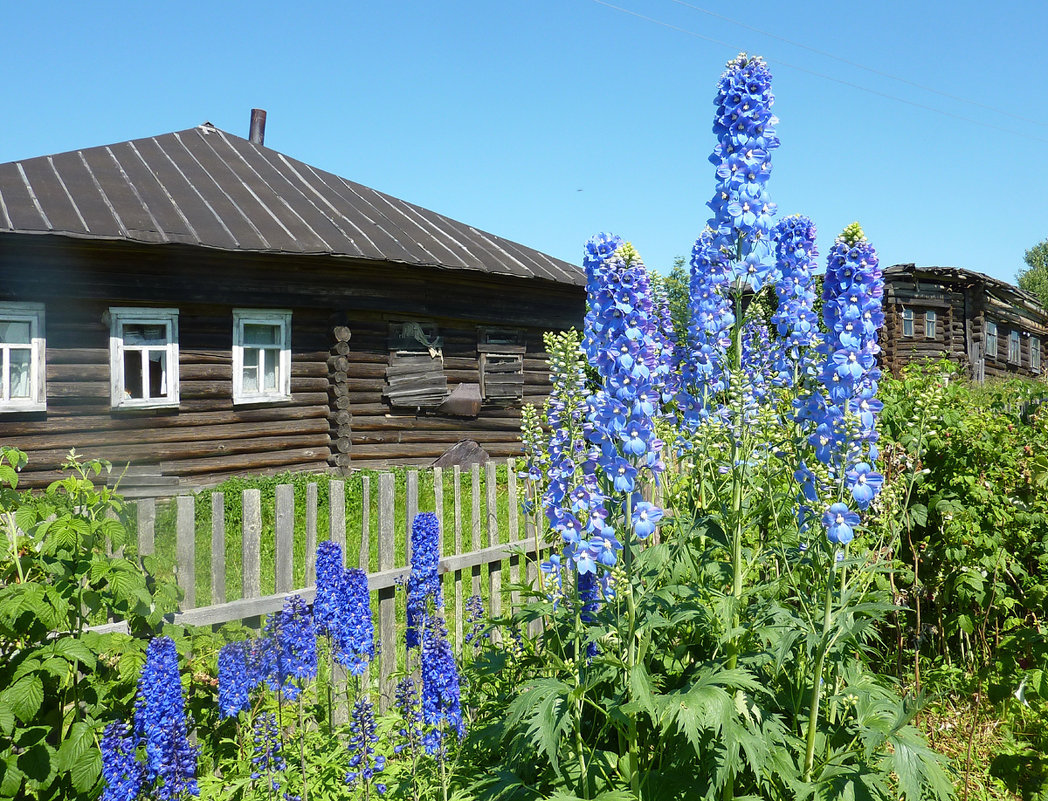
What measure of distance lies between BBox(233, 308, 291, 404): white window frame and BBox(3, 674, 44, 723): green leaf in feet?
31.9

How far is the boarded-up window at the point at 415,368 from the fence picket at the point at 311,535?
927 centimetres

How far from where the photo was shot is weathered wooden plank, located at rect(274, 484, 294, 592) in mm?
3977

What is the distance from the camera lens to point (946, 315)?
25562mm

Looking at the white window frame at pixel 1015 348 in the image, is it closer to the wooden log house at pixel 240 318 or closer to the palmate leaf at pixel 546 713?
the wooden log house at pixel 240 318

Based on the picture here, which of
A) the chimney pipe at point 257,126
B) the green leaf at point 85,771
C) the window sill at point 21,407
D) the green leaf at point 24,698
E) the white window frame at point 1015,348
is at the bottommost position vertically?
the green leaf at point 85,771

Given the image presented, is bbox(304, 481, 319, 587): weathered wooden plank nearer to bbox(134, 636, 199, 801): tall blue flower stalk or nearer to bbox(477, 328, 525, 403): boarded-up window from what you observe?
bbox(134, 636, 199, 801): tall blue flower stalk

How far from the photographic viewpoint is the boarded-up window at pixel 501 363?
1495 centimetres

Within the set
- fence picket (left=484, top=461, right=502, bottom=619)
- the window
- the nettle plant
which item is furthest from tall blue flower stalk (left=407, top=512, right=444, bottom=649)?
the window

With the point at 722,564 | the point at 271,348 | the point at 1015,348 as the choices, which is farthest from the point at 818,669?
the point at 1015,348

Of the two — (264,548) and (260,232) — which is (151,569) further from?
(260,232)

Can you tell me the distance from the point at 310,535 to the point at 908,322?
976 inches

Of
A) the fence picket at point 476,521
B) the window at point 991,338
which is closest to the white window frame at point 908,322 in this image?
the window at point 991,338

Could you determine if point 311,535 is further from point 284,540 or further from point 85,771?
point 85,771

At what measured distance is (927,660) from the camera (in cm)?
470
